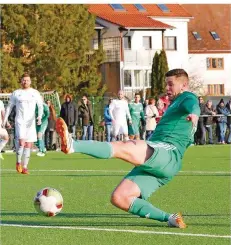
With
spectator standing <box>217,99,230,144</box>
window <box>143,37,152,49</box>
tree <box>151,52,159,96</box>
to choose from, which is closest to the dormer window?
window <box>143,37,152,49</box>

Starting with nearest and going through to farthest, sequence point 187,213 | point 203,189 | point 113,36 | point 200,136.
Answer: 1. point 187,213
2. point 203,189
3. point 200,136
4. point 113,36

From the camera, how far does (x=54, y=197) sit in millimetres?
11000

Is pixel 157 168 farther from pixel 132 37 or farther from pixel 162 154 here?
pixel 132 37

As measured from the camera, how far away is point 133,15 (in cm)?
7562

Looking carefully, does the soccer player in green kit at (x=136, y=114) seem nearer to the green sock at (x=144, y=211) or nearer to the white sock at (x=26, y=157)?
the white sock at (x=26, y=157)

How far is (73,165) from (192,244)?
14.1 metres

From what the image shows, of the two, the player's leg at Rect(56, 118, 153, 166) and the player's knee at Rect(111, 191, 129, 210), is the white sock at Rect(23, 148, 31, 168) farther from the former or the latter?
the player's leg at Rect(56, 118, 153, 166)

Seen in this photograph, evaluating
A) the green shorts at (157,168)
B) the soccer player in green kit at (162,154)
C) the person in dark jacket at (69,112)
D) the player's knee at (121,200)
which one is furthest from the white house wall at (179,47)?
the player's knee at (121,200)

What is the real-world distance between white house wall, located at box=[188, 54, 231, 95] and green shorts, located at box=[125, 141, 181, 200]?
75.5 meters

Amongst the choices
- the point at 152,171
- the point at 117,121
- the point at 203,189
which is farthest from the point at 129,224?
the point at 117,121

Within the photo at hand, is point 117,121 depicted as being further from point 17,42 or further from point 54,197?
point 17,42

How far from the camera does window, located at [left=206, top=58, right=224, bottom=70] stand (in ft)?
297

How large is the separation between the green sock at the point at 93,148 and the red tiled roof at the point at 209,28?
259ft

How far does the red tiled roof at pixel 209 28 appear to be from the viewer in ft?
293
